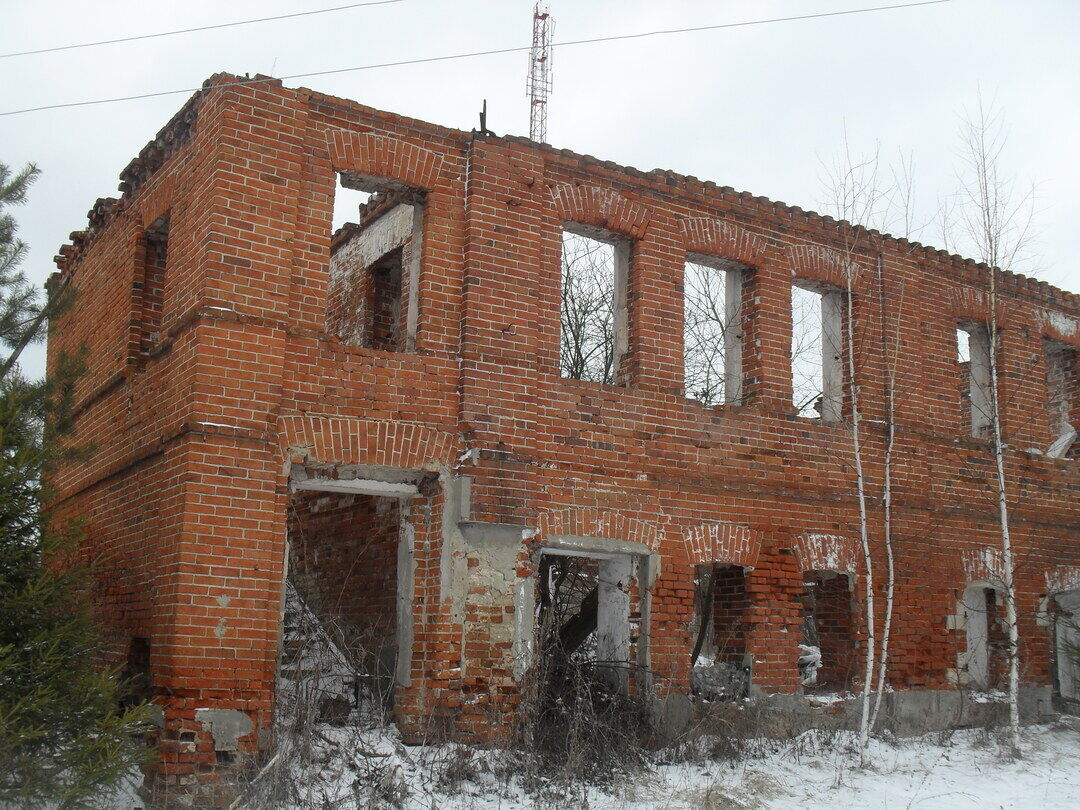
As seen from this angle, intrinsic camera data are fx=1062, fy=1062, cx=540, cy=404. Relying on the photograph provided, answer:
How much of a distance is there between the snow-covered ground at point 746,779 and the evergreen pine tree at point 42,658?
4.81ft

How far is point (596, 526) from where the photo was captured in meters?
9.88

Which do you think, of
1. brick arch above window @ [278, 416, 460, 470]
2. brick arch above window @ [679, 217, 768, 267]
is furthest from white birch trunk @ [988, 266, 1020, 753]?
brick arch above window @ [278, 416, 460, 470]

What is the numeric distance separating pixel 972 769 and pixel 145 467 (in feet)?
26.8

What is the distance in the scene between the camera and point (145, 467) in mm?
9148

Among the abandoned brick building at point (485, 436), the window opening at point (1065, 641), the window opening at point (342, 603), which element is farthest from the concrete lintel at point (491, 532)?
the window opening at point (1065, 641)

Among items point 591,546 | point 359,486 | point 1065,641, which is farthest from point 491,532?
point 1065,641

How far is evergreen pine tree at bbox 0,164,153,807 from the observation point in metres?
6.26

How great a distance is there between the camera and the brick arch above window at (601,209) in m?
10.4

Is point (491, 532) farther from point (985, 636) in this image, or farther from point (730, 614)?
point (985, 636)

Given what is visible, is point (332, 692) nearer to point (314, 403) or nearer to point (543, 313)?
point (314, 403)

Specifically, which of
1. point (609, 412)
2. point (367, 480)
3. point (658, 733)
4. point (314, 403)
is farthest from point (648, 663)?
point (314, 403)

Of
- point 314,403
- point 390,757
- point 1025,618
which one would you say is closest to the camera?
point 390,757

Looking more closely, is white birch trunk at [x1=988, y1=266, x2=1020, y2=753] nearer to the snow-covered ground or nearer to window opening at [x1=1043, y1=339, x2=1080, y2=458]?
the snow-covered ground

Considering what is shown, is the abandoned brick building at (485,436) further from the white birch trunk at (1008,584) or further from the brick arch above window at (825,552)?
the white birch trunk at (1008,584)
